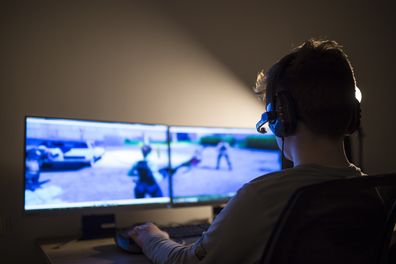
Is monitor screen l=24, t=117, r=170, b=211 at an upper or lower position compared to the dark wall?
lower

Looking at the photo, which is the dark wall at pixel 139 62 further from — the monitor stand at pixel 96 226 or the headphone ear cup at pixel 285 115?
the headphone ear cup at pixel 285 115

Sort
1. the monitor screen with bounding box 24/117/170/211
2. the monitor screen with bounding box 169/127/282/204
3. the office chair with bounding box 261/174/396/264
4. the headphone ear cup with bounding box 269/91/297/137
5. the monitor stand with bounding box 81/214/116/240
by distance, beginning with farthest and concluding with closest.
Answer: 1. the monitor screen with bounding box 169/127/282/204
2. the monitor stand with bounding box 81/214/116/240
3. the monitor screen with bounding box 24/117/170/211
4. the headphone ear cup with bounding box 269/91/297/137
5. the office chair with bounding box 261/174/396/264

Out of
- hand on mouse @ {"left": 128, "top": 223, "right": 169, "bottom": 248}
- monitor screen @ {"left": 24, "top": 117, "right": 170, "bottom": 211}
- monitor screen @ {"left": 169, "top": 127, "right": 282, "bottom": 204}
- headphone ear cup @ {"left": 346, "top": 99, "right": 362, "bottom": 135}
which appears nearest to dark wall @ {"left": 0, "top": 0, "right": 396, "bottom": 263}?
monitor screen @ {"left": 24, "top": 117, "right": 170, "bottom": 211}

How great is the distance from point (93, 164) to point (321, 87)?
3.09 ft

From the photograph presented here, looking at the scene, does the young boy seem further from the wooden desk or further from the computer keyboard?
the computer keyboard

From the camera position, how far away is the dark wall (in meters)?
1.54

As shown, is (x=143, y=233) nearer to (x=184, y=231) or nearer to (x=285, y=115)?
(x=184, y=231)

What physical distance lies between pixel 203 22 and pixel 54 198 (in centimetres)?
117

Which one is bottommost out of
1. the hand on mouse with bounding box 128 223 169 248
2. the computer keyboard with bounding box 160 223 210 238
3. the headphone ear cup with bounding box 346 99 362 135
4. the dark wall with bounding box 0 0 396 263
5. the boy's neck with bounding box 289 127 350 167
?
the computer keyboard with bounding box 160 223 210 238

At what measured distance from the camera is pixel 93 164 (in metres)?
1.45

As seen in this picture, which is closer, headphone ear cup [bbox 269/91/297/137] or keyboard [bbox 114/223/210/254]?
headphone ear cup [bbox 269/91/297/137]

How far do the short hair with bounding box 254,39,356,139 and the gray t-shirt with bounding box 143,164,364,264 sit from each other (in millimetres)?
113

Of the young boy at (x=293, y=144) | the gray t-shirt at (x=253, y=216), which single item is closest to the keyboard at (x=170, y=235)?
the young boy at (x=293, y=144)

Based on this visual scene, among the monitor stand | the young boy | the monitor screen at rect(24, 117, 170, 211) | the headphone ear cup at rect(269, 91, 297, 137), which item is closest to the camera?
the young boy
